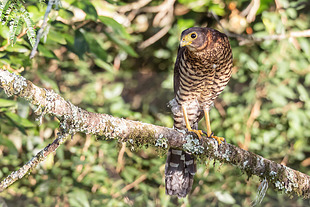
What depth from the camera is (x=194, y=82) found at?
328 centimetres

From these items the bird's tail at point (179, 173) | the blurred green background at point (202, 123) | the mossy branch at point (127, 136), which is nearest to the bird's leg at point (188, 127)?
the mossy branch at point (127, 136)

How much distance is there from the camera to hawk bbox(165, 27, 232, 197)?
10.1ft

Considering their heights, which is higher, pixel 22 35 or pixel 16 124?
pixel 22 35

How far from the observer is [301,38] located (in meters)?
4.25

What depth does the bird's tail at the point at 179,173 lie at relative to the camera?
3.41 metres

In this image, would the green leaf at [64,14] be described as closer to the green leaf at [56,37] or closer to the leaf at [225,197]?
the green leaf at [56,37]

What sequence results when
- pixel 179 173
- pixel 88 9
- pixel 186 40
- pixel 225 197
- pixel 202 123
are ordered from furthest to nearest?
1. pixel 202 123
2. pixel 225 197
3. pixel 179 173
4. pixel 186 40
5. pixel 88 9

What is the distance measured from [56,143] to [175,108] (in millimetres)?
1867

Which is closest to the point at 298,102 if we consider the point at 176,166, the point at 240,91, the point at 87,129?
the point at 240,91

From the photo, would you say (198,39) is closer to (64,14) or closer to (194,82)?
(194,82)

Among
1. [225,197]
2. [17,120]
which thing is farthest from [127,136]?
[225,197]

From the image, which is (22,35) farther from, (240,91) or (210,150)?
(240,91)

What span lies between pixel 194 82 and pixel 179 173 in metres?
0.86

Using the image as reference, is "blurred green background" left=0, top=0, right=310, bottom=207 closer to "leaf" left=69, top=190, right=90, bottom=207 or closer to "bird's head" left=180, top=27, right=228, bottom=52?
"leaf" left=69, top=190, right=90, bottom=207
